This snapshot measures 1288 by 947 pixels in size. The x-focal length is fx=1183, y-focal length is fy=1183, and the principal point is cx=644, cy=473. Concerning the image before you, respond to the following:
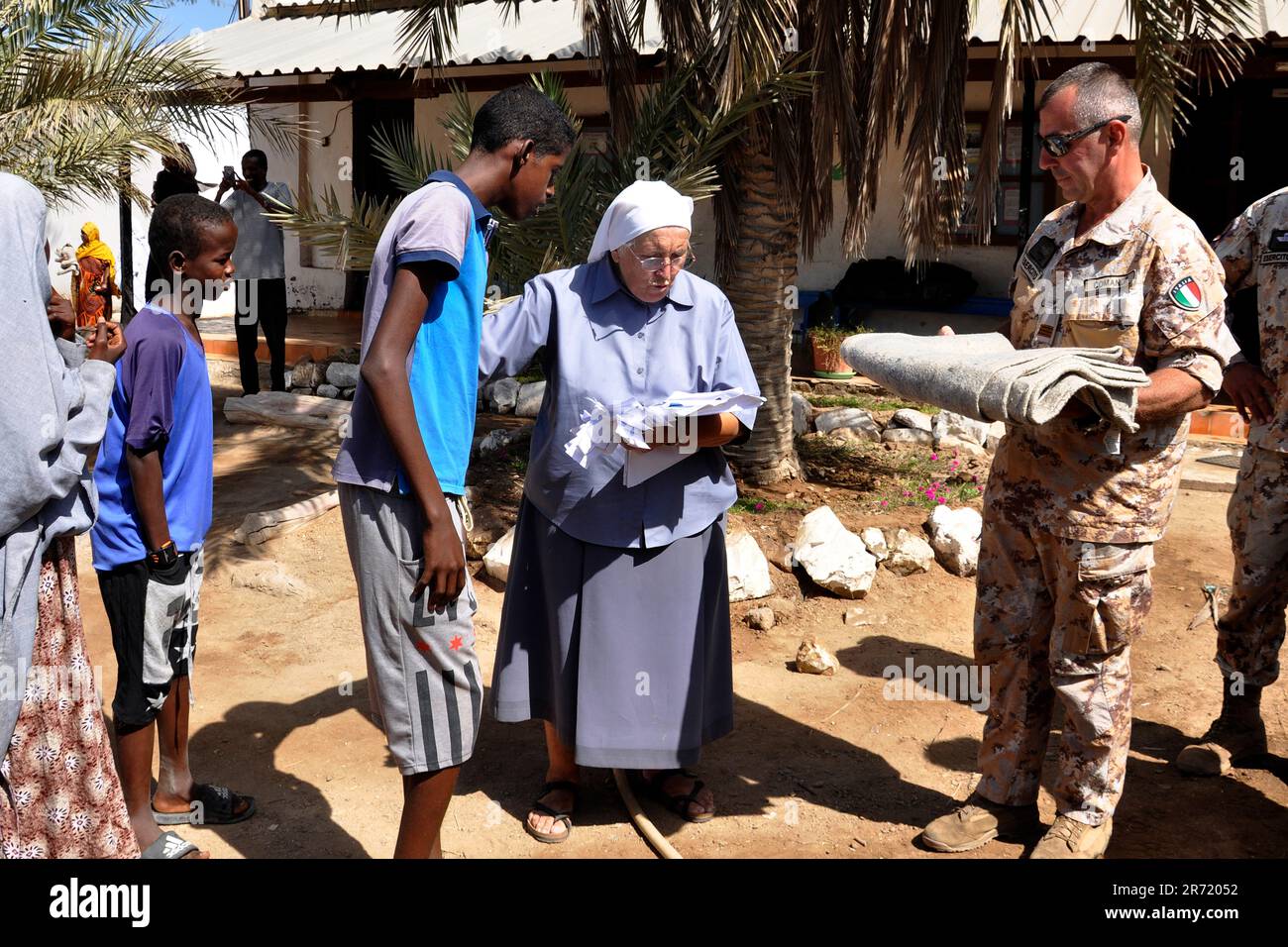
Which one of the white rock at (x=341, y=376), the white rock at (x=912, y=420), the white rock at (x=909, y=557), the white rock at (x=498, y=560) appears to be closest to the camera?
the white rock at (x=498, y=560)

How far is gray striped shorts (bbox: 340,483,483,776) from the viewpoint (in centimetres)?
257

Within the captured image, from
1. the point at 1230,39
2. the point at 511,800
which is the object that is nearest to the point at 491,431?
the point at 511,800

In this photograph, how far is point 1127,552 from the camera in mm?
3164

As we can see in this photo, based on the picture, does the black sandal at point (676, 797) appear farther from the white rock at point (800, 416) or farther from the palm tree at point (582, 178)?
the white rock at point (800, 416)

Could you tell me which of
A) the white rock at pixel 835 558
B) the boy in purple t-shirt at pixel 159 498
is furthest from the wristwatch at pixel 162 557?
the white rock at pixel 835 558

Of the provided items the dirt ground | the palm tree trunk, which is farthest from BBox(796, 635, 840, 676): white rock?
the palm tree trunk

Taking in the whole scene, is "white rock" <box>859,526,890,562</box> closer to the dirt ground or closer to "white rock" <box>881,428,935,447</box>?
the dirt ground

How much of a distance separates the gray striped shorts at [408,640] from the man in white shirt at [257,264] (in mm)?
6861

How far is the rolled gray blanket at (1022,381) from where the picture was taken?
279cm

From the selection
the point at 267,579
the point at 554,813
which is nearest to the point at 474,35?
the point at 267,579

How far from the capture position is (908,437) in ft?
25.8

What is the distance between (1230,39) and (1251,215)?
211 inches

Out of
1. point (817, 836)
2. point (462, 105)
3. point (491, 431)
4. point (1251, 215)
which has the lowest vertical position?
point (817, 836)

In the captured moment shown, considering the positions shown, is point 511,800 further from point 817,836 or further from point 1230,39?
point 1230,39
